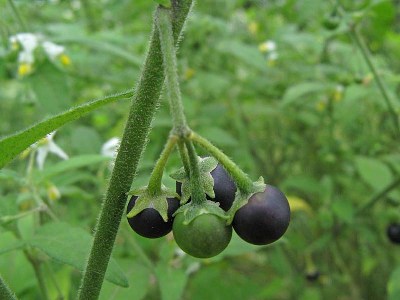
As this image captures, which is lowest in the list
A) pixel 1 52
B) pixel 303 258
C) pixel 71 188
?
pixel 303 258

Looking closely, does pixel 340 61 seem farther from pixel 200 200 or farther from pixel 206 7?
pixel 200 200

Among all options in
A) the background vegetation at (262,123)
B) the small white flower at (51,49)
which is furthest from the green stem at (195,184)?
the small white flower at (51,49)

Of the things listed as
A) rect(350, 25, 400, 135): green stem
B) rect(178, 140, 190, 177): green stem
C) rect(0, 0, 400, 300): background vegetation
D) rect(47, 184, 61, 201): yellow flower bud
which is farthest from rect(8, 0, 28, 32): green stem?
rect(178, 140, 190, 177): green stem

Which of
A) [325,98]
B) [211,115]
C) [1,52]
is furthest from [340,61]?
[1,52]

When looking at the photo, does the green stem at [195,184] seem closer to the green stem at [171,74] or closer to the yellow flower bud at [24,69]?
the green stem at [171,74]

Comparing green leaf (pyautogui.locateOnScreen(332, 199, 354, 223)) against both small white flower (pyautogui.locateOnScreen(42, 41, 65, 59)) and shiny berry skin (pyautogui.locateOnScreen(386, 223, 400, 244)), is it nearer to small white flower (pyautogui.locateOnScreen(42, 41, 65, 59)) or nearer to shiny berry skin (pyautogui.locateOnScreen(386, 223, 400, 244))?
shiny berry skin (pyautogui.locateOnScreen(386, 223, 400, 244))

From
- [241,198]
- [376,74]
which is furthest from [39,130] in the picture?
[376,74]

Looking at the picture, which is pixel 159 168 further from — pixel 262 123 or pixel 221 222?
pixel 262 123
